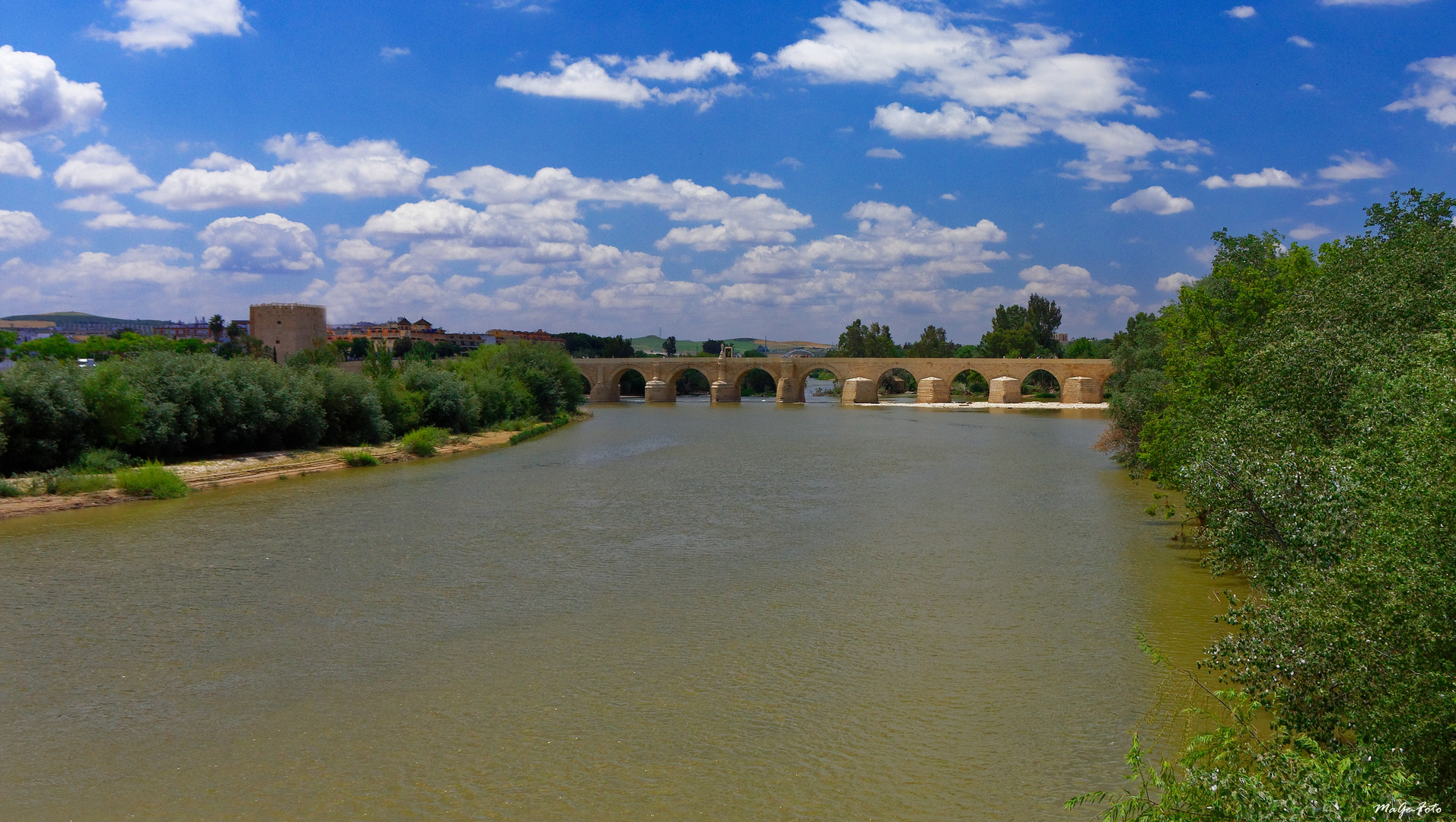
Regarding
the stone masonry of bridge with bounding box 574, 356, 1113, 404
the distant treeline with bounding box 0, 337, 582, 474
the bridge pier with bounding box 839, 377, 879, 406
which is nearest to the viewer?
the distant treeline with bounding box 0, 337, 582, 474

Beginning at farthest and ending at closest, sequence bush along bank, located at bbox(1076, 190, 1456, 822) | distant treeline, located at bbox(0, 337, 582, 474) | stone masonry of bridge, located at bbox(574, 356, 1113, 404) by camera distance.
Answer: stone masonry of bridge, located at bbox(574, 356, 1113, 404), distant treeline, located at bbox(0, 337, 582, 474), bush along bank, located at bbox(1076, 190, 1456, 822)

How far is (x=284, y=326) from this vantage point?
195 feet

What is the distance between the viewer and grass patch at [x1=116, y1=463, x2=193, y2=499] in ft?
59.1

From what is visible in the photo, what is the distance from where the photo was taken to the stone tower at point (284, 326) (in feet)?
195

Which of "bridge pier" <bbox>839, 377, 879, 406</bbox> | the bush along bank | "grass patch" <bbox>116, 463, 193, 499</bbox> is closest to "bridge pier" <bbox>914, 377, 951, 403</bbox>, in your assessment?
"bridge pier" <bbox>839, 377, 879, 406</bbox>

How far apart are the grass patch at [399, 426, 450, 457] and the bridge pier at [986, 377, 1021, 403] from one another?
38.7 m

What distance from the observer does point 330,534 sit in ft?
48.6

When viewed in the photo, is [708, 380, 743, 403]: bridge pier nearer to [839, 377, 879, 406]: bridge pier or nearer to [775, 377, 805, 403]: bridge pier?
[775, 377, 805, 403]: bridge pier

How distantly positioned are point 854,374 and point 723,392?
8866 millimetres

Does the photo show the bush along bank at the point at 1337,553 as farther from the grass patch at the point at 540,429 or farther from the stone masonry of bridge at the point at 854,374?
the stone masonry of bridge at the point at 854,374

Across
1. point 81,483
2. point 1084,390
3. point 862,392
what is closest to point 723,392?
point 862,392

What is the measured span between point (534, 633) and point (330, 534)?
22.2 ft

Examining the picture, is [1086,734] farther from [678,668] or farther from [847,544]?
[847,544]

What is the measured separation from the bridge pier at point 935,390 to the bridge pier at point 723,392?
1282 cm
